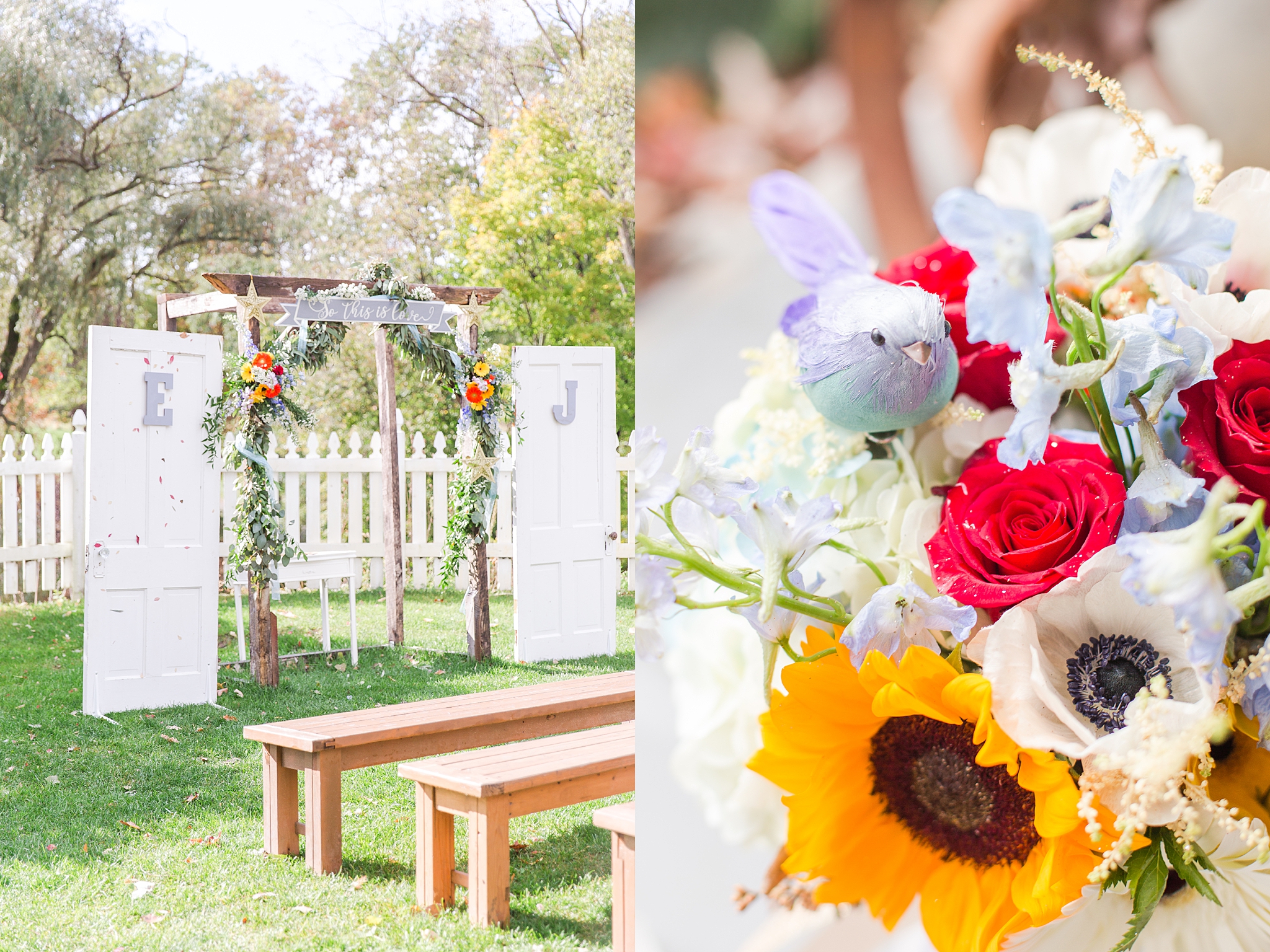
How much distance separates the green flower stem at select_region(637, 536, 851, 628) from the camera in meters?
0.38

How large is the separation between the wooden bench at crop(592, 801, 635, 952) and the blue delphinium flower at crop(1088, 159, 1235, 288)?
1.46 m

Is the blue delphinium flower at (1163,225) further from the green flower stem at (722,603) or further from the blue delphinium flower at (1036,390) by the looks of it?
the green flower stem at (722,603)

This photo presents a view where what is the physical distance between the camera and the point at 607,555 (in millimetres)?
4633

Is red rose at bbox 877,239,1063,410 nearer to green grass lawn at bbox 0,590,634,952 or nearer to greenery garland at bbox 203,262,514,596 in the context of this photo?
green grass lawn at bbox 0,590,634,952

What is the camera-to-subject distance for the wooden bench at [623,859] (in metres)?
1.71

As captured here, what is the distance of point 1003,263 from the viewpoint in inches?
11.9

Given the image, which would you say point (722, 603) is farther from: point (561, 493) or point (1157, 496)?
point (561, 493)

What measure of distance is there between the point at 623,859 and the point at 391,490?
125 inches

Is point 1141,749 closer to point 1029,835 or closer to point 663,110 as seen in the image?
point 1029,835

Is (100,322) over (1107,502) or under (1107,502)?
over

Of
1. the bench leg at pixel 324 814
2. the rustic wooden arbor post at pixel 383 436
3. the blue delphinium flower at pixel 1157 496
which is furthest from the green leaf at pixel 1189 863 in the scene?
the rustic wooden arbor post at pixel 383 436

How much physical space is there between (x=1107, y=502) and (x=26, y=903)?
292 centimetres

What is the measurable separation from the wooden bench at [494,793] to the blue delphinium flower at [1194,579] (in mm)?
1757

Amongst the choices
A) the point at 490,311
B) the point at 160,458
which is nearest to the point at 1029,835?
the point at 160,458
